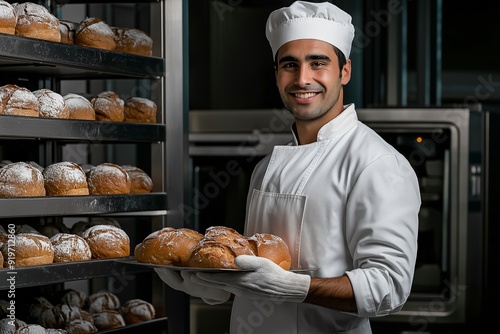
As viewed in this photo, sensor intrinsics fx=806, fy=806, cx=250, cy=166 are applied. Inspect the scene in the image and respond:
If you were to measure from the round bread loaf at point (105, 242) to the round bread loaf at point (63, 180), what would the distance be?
12 centimetres

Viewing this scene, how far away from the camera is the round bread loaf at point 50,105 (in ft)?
6.25

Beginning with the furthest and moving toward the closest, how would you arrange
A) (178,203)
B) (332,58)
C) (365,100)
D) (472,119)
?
1. (365,100)
2. (472,119)
3. (178,203)
4. (332,58)

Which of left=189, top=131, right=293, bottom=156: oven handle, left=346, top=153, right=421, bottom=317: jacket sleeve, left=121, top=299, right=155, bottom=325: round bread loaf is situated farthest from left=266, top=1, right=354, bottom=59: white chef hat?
left=189, top=131, right=293, bottom=156: oven handle

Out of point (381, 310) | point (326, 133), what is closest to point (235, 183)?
point (326, 133)

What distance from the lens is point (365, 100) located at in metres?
3.53

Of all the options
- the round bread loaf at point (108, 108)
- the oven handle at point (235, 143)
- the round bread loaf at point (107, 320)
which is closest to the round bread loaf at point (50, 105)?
the round bread loaf at point (108, 108)

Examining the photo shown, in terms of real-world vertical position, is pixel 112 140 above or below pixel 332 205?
above

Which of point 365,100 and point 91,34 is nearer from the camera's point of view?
point 91,34

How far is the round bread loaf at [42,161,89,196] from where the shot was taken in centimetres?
192

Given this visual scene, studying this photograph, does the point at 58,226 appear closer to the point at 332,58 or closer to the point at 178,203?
the point at 178,203

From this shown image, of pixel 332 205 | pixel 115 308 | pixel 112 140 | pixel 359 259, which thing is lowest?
pixel 115 308

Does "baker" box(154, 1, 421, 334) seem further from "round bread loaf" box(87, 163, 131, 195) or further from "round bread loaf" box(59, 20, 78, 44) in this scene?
"round bread loaf" box(59, 20, 78, 44)

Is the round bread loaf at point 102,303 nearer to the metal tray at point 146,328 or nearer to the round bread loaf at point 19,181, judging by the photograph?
the metal tray at point 146,328

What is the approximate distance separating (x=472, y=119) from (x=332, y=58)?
127 centimetres
